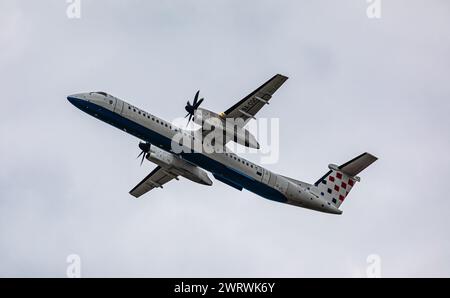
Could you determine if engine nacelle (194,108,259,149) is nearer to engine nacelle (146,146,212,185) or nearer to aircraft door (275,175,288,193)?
aircraft door (275,175,288,193)

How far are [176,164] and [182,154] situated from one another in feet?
7.35

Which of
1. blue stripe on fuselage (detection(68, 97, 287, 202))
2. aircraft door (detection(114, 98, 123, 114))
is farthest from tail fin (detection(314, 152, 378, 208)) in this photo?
aircraft door (detection(114, 98, 123, 114))

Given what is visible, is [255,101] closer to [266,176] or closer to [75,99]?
[266,176]

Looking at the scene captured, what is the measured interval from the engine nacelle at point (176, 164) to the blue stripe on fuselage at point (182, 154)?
150cm

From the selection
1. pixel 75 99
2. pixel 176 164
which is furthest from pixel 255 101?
pixel 75 99

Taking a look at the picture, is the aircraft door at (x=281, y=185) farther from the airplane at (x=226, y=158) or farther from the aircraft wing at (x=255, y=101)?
the aircraft wing at (x=255, y=101)

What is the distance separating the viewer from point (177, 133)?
44688 mm

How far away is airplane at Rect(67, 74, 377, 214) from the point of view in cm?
4381

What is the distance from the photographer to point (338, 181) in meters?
49.3

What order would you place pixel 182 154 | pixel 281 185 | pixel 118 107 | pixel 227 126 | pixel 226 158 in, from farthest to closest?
pixel 281 185 < pixel 226 158 < pixel 227 126 < pixel 182 154 < pixel 118 107

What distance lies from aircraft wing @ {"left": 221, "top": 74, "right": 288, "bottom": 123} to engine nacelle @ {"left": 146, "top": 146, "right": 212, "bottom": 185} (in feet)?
14.3
